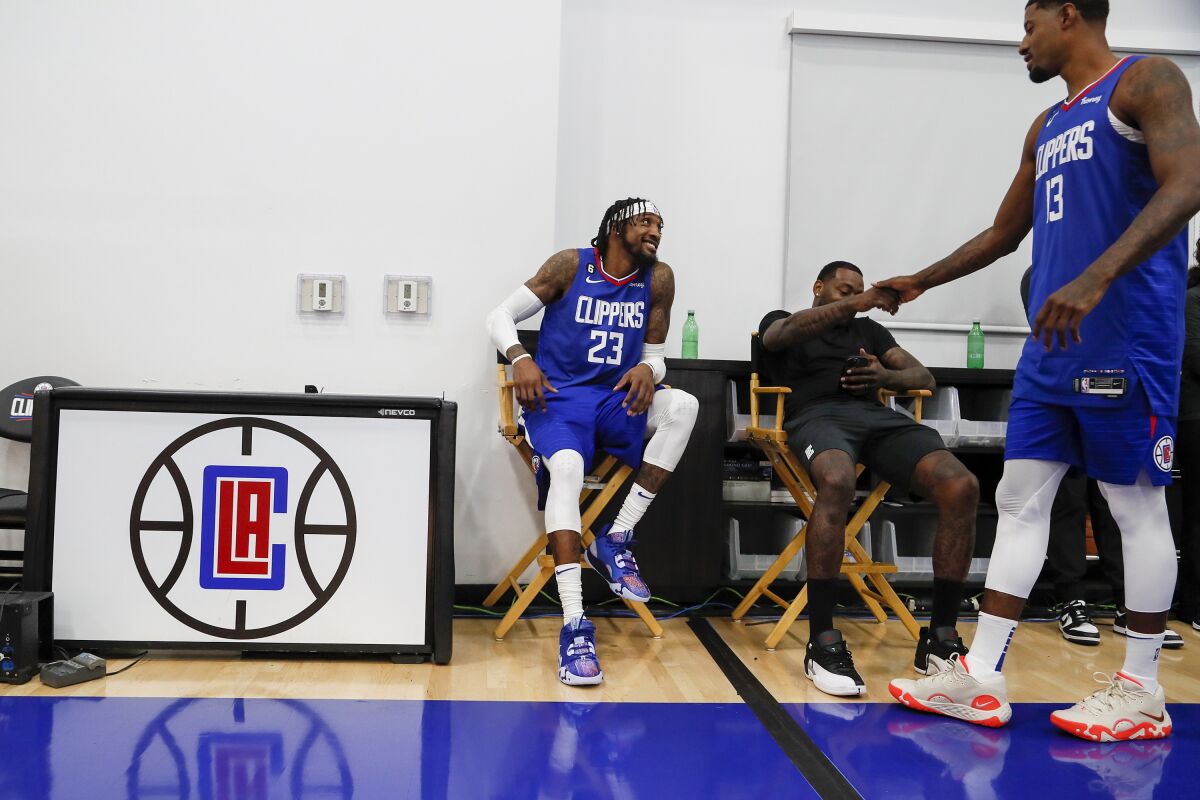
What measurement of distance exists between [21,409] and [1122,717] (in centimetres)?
353

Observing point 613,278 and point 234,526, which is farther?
point 613,278

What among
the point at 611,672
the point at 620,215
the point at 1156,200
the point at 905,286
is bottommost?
the point at 611,672

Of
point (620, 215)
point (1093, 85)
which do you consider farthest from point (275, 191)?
point (1093, 85)

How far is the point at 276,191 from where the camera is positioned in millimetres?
3271

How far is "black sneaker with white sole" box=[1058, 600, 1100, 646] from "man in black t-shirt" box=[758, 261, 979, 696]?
2.46 feet

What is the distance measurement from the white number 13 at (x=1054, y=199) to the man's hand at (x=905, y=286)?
1.41 ft

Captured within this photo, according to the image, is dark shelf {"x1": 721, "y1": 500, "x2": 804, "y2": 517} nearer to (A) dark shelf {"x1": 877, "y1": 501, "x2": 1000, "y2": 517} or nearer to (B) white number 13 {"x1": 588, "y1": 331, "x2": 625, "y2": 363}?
(A) dark shelf {"x1": 877, "y1": 501, "x2": 1000, "y2": 517}

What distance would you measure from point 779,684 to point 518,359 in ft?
4.15

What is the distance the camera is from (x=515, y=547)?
133 inches

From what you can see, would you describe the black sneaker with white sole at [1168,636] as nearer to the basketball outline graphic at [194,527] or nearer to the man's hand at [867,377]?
the man's hand at [867,377]

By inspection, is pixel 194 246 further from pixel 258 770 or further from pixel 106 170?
pixel 258 770

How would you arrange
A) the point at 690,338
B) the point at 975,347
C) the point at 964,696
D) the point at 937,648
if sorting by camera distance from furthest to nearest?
1. the point at 975,347
2. the point at 690,338
3. the point at 937,648
4. the point at 964,696

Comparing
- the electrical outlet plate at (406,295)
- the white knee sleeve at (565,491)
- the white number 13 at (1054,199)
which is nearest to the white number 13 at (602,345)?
the white knee sleeve at (565,491)

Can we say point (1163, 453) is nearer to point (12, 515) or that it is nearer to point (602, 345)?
point (602, 345)
